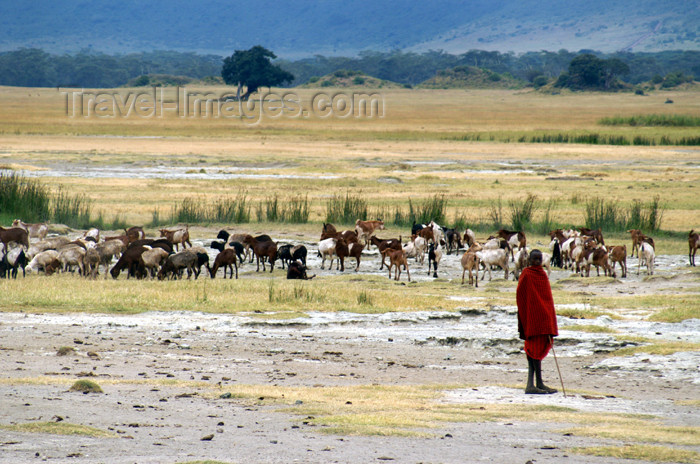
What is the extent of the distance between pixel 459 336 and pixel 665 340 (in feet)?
8.68

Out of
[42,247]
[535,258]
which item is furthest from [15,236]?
[535,258]

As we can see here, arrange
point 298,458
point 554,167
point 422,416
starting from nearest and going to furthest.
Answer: point 298,458 → point 422,416 → point 554,167

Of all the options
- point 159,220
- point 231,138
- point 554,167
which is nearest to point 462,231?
point 159,220

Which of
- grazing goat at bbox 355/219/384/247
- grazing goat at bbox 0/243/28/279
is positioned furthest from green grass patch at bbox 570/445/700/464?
grazing goat at bbox 355/219/384/247

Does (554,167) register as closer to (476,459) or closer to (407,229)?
(407,229)

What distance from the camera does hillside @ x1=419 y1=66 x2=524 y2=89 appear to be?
164 metres

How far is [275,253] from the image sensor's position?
19.9 m

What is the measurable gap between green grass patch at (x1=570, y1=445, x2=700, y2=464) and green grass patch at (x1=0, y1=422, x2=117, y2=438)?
354 centimetres

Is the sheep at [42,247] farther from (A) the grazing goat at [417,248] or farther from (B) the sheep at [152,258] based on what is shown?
(A) the grazing goat at [417,248]

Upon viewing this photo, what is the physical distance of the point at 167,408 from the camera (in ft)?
27.3

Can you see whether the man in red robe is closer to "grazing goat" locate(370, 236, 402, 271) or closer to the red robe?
the red robe

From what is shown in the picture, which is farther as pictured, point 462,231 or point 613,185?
point 613,185

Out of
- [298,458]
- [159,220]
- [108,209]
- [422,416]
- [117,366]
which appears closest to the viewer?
[298,458]

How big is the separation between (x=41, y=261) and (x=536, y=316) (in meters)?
11.5
